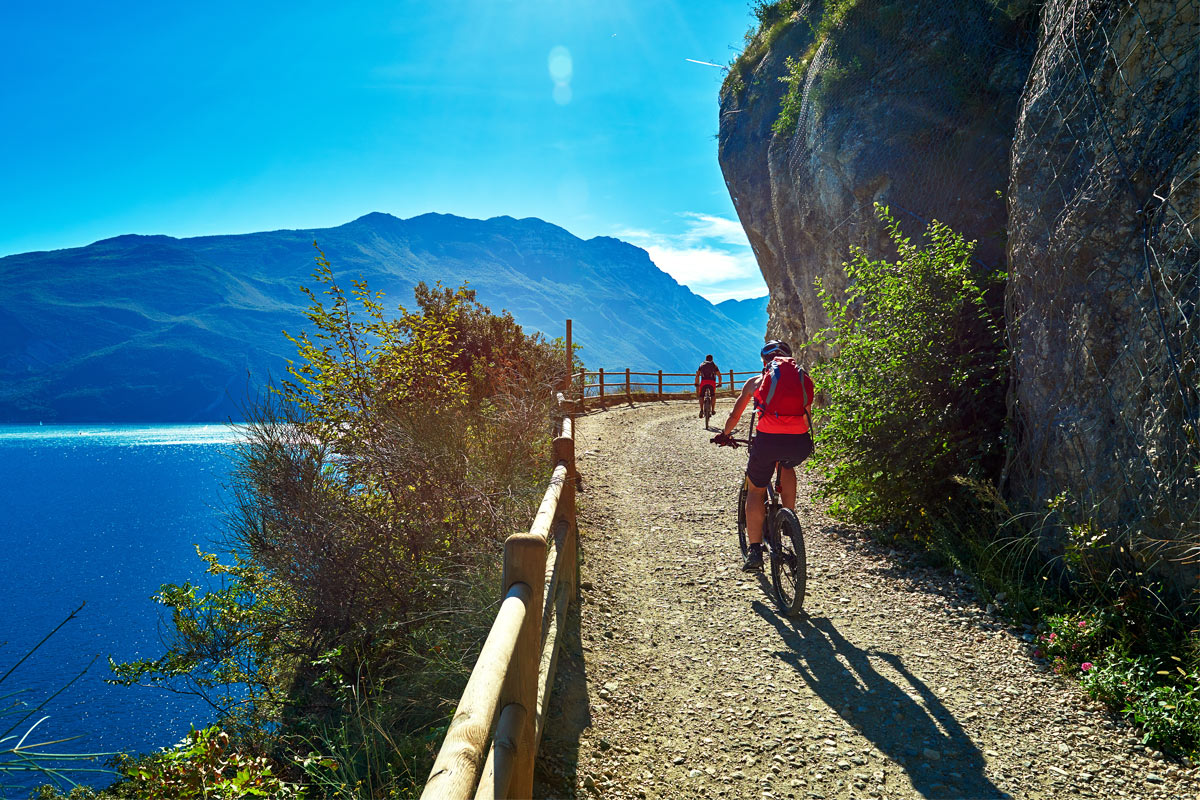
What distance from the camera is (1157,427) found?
407cm

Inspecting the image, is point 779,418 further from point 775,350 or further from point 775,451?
point 775,350

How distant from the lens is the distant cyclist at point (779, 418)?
16.9 ft

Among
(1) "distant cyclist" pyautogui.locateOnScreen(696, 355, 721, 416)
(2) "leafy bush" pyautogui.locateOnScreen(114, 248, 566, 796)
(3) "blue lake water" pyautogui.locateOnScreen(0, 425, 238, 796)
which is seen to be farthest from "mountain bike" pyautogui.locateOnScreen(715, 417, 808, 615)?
(1) "distant cyclist" pyautogui.locateOnScreen(696, 355, 721, 416)

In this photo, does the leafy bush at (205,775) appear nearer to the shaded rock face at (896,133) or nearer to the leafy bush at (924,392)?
the leafy bush at (924,392)

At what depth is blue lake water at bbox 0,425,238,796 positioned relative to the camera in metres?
14.9

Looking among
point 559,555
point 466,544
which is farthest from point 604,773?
point 466,544

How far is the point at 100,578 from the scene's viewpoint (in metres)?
31.4

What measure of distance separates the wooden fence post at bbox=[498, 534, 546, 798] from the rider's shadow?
1.98 meters

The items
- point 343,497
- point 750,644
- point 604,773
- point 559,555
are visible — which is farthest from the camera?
point 343,497

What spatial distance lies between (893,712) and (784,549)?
1.55m

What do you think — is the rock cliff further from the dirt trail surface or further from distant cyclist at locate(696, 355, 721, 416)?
distant cyclist at locate(696, 355, 721, 416)

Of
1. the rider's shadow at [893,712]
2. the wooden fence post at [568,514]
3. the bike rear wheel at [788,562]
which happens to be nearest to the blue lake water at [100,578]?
the wooden fence post at [568,514]

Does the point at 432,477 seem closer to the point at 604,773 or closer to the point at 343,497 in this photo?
the point at 343,497

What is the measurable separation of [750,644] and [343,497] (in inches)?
175
